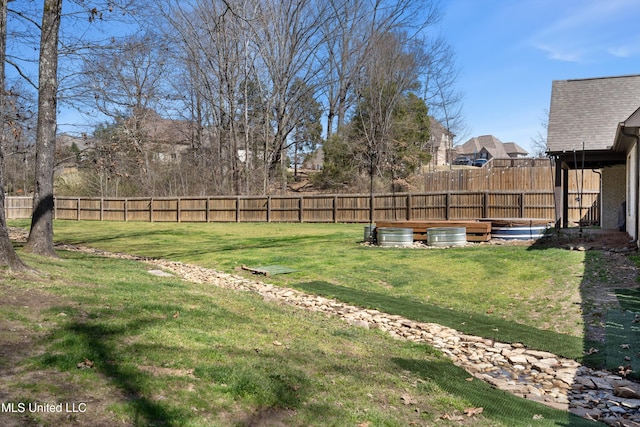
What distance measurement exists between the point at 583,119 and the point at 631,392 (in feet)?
42.4

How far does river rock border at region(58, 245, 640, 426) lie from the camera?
4.59 metres

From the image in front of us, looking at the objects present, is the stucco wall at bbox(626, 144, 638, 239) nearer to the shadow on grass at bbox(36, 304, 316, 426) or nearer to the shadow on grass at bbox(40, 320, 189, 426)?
the shadow on grass at bbox(36, 304, 316, 426)

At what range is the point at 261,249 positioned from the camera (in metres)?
16.1

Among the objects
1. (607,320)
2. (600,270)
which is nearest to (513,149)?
(600,270)

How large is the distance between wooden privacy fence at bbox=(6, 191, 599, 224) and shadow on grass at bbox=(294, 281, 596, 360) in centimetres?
1628

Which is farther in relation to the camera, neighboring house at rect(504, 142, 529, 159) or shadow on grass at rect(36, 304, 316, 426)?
neighboring house at rect(504, 142, 529, 159)

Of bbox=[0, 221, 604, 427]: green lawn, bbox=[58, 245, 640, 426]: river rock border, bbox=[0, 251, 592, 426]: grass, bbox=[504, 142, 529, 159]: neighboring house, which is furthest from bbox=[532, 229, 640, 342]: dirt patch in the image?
bbox=[504, 142, 529, 159]: neighboring house

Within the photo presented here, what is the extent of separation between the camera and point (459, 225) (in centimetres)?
1605

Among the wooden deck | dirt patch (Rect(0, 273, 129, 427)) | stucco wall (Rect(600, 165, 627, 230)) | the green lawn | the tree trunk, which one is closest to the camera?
dirt patch (Rect(0, 273, 129, 427))

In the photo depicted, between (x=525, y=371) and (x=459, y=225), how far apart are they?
1072cm

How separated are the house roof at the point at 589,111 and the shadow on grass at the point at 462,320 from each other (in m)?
8.62

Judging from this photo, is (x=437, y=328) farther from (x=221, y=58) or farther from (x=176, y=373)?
(x=221, y=58)

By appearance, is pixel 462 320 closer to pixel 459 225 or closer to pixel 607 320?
pixel 607 320

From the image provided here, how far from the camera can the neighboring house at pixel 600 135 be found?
14523mm
